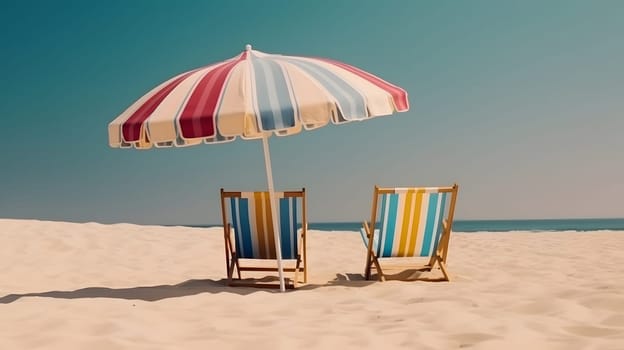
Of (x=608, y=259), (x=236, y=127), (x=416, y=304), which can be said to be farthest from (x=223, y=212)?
(x=608, y=259)

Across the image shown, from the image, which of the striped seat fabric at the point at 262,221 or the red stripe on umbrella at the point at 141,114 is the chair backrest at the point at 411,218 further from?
the red stripe on umbrella at the point at 141,114

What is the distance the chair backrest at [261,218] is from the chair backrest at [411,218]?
2.29 ft

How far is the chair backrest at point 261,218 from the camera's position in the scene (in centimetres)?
504

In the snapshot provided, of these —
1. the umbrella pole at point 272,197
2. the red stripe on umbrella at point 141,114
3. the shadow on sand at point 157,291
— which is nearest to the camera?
the red stripe on umbrella at point 141,114

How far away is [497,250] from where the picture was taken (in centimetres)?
837

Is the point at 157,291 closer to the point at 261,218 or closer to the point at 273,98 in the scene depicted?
the point at 261,218

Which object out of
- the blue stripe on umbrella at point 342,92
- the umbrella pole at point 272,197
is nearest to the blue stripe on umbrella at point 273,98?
the blue stripe on umbrella at point 342,92

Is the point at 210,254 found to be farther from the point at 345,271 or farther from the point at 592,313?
the point at 592,313

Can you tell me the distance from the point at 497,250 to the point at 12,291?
20.0ft

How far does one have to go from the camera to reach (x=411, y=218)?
201 inches

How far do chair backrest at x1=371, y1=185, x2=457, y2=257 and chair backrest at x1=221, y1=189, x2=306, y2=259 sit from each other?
697 millimetres

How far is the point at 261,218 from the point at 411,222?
50.5 inches

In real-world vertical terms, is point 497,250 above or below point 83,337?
below

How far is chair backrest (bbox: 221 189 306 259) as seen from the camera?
504 centimetres
